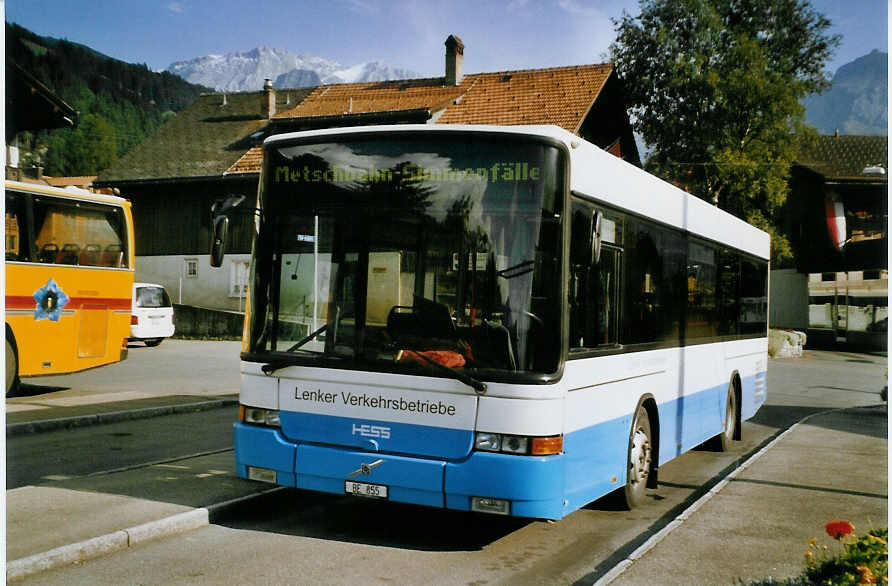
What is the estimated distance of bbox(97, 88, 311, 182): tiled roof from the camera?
45.0m

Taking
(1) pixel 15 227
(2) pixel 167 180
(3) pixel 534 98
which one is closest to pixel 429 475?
(1) pixel 15 227

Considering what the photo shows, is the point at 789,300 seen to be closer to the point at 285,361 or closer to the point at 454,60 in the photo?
the point at 454,60

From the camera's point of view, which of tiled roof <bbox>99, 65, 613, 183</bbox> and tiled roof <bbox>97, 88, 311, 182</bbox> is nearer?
tiled roof <bbox>99, 65, 613, 183</bbox>

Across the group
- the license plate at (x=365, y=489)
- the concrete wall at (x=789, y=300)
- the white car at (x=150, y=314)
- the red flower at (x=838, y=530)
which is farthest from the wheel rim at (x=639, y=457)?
the concrete wall at (x=789, y=300)

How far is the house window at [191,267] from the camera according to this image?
43.0 m

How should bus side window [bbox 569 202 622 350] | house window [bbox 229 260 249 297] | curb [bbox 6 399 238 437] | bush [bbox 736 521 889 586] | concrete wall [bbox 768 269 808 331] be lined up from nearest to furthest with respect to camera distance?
bush [bbox 736 521 889 586] < bus side window [bbox 569 202 622 350] < curb [bbox 6 399 238 437] < house window [bbox 229 260 249 297] < concrete wall [bbox 768 269 808 331]

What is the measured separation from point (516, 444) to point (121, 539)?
2.67 metres

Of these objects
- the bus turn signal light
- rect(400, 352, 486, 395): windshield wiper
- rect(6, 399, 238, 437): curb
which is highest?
rect(400, 352, 486, 395): windshield wiper

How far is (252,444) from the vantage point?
696cm

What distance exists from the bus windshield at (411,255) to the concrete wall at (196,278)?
34.0m

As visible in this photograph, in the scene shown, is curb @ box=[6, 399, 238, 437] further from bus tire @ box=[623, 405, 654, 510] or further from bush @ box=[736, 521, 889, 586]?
bush @ box=[736, 521, 889, 586]

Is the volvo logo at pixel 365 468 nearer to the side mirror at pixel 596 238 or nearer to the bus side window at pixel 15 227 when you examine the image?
the side mirror at pixel 596 238

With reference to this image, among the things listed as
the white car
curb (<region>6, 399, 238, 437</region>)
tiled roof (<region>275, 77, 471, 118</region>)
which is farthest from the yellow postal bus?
tiled roof (<region>275, 77, 471, 118</region>)

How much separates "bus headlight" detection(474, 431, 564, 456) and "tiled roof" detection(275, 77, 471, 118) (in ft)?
113
